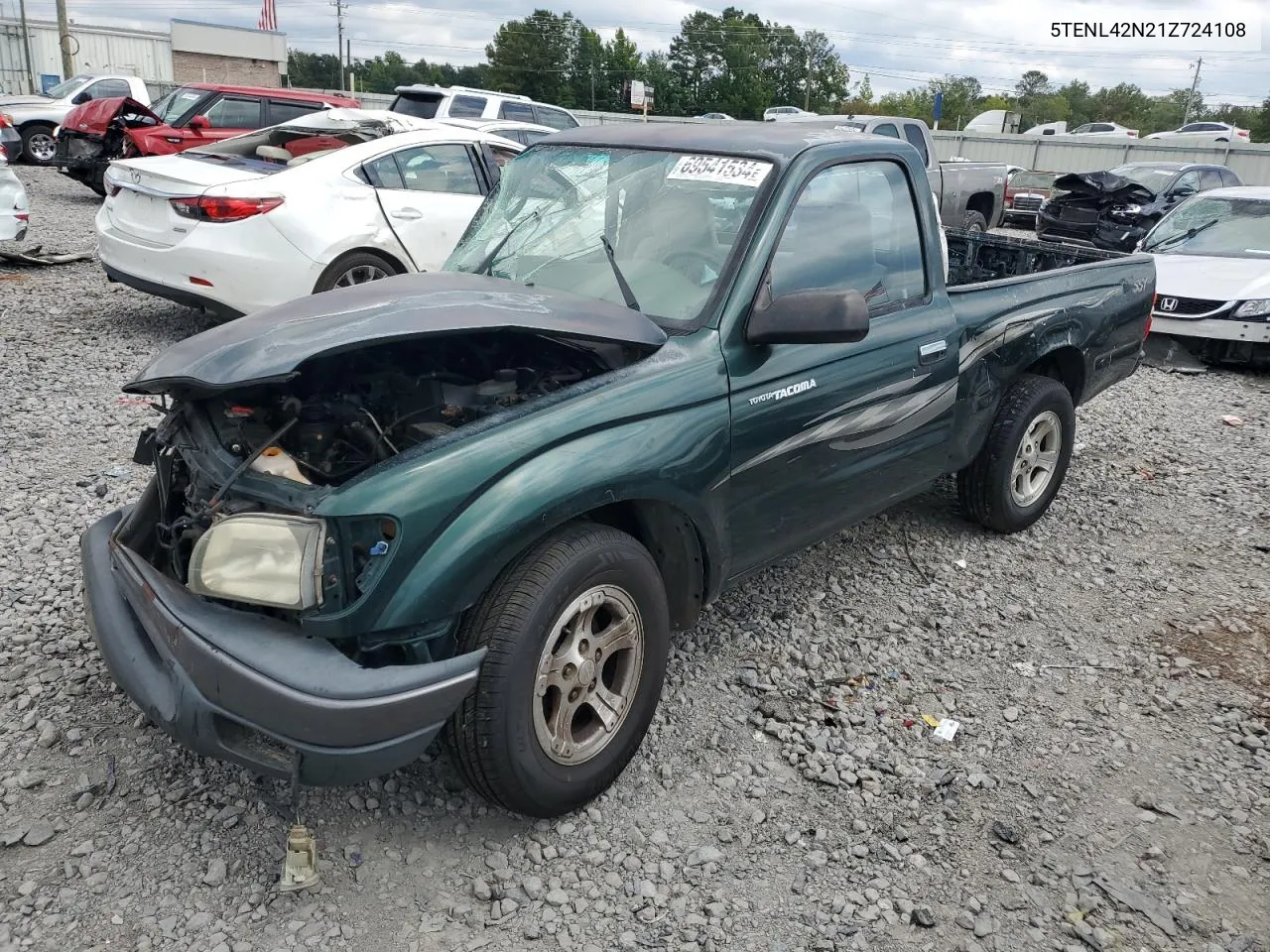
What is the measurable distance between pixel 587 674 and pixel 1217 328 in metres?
8.10

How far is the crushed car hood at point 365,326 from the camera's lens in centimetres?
265

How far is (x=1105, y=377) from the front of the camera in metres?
5.27

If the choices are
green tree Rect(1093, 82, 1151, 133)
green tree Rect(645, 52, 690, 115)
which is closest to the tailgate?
green tree Rect(645, 52, 690, 115)

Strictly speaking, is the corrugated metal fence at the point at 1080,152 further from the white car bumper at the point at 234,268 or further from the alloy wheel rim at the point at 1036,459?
the alloy wheel rim at the point at 1036,459

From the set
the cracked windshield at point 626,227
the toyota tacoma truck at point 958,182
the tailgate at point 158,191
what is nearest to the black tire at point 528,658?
the cracked windshield at point 626,227

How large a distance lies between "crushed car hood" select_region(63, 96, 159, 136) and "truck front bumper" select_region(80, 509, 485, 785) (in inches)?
564

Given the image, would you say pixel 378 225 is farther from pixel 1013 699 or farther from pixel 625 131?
pixel 1013 699

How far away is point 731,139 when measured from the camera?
12.1 feet

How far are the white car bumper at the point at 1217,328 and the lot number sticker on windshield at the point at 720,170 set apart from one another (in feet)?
22.6

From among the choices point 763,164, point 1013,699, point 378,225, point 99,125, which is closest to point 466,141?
point 378,225

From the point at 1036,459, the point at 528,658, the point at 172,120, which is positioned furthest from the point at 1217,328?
the point at 172,120

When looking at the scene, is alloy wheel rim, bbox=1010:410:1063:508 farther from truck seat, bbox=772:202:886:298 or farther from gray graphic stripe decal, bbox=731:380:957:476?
truck seat, bbox=772:202:886:298

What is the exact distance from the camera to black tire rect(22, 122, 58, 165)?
734 inches

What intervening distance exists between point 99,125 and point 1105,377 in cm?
1431
